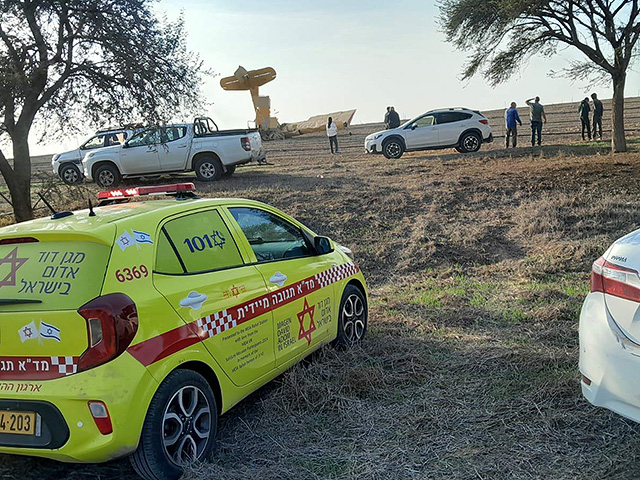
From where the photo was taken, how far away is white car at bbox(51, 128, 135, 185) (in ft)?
61.9

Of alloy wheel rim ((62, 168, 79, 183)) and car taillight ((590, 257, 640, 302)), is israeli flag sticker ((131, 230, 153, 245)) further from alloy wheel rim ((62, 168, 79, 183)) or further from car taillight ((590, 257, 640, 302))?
alloy wheel rim ((62, 168, 79, 183))

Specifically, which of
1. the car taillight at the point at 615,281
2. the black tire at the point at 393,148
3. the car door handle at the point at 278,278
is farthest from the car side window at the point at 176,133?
the car taillight at the point at 615,281

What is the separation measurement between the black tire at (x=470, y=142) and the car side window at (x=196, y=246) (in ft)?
58.4

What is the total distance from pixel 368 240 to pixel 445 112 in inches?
453

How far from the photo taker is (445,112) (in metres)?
20.8

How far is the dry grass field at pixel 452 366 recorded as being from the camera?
11.6ft

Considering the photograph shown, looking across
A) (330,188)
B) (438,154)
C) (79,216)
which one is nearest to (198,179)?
(330,188)

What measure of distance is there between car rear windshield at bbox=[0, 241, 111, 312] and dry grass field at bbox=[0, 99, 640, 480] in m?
1.13

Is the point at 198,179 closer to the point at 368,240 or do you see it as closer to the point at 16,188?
the point at 16,188

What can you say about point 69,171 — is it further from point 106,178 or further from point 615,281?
point 615,281

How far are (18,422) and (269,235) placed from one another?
87.9 inches

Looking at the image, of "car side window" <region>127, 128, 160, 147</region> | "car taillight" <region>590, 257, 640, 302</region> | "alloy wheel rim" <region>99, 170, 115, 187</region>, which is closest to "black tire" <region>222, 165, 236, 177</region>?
"car side window" <region>127, 128, 160, 147</region>

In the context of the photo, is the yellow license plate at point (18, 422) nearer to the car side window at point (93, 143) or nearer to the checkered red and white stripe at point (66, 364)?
the checkered red and white stripe at point (66, 364)

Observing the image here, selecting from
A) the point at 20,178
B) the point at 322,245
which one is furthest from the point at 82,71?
the point at 322,245
